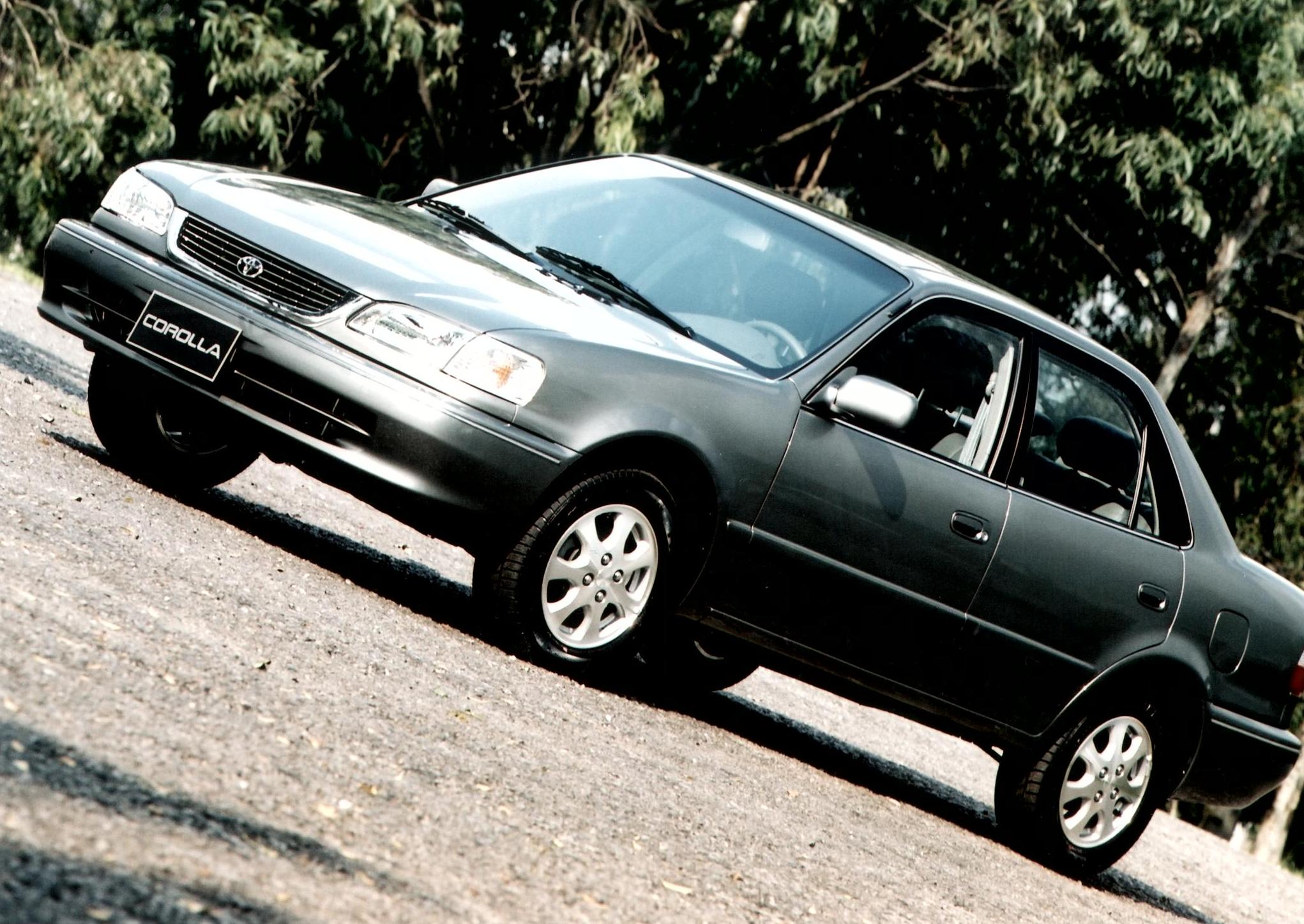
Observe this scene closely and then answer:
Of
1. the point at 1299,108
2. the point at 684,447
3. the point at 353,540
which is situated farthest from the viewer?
the point at 1299,108

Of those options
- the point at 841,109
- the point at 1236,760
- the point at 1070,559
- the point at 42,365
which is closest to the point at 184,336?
the point at 1070,559

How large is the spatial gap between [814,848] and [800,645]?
1.17 metres

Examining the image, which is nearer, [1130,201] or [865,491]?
[865,491]

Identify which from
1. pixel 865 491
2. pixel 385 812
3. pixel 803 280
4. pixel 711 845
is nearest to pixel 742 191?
pixel 803 280

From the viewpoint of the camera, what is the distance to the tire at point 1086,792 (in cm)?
725

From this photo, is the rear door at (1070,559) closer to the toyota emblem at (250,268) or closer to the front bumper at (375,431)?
the front bumper at (375,431)

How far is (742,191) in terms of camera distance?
7.49 meters

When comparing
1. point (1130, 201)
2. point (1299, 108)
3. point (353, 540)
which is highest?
point (1299, 108)

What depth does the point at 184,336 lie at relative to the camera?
20.7 feet

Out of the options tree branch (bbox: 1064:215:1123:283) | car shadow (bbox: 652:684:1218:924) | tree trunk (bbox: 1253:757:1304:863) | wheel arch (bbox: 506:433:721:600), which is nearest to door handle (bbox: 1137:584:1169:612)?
car shadow (bbox: 652:684:1218:924)

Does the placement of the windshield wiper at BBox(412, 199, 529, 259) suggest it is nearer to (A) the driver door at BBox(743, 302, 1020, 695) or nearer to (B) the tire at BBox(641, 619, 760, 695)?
(A) the driver door at BBox(743, 302, 1020, 695)

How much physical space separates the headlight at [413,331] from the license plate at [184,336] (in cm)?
44

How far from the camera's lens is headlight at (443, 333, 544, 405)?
19.7 ft

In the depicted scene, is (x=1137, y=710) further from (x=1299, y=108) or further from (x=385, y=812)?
(x=1299, y=108)
